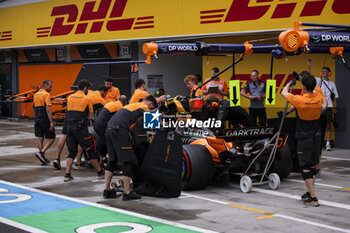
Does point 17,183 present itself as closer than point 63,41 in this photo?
Yes

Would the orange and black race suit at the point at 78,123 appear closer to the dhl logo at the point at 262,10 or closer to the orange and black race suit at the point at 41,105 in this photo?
the orange and black race suit at the point at 41,105

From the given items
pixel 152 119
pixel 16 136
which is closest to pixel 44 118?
pixel 152 119

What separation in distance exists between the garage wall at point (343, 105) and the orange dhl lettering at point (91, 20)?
6743mm

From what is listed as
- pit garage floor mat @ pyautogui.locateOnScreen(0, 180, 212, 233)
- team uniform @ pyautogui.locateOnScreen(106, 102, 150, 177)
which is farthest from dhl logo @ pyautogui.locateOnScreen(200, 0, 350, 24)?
pit garage floor mat @ pyautogui.locateOnScreen(0, 180, 212, 233)

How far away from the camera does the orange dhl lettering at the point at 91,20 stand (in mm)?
18969

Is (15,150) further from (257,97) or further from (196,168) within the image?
(196,168)

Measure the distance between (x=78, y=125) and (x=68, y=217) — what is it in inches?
130

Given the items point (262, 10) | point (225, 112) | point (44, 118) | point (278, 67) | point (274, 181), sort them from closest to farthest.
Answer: point (274, 181)
point (225, 112)
point (44, 118)
point (262, 10)
point (278, 67)

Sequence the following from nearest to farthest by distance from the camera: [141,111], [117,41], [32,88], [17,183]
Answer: [141,111], [17,183], [117,41], [32,88]

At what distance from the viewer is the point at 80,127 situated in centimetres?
1042

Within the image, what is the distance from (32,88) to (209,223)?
1999 centimetres

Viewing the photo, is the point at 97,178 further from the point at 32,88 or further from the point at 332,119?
the point at 32,88

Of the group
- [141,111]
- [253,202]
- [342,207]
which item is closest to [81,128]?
[141,111]

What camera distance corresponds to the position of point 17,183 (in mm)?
9930
